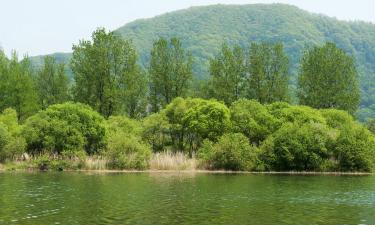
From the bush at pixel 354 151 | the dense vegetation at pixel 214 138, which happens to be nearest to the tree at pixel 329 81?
the dense vegetation at pixel 214 138

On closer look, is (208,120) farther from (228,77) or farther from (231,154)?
(228,77)

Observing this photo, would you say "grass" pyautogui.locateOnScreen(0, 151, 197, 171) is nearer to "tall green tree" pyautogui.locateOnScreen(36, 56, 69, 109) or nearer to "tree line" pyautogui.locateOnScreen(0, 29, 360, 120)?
"tree line" pyautogui.locateOnScreen(0, 29, 360, 120)

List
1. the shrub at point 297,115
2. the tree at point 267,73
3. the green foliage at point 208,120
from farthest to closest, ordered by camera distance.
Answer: the tree at point 267,73 < the shrub at point 297,115 < the green foliage at point 208,120

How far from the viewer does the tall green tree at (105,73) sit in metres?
91.2

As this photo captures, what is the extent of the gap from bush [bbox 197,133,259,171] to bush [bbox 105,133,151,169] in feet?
25.4

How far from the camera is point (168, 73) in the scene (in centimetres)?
9506

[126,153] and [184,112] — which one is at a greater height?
[184,112]

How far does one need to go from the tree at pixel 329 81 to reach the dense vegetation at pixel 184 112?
0.60 feet

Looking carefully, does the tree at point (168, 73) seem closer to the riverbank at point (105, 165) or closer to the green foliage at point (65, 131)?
the green foliage at point (65, 131)

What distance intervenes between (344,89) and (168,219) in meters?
74.7

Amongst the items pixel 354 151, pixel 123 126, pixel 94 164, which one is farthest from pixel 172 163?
pixel 354 151

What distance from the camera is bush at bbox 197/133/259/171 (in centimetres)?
6875

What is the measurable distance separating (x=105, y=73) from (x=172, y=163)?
28773 mm

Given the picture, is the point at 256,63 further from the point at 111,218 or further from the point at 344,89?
the point at 111,218
